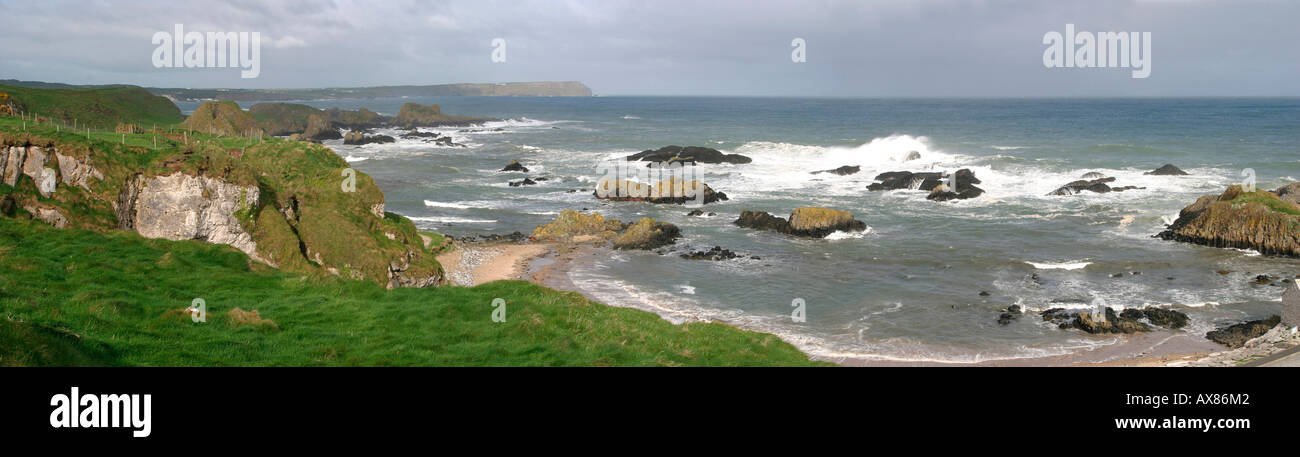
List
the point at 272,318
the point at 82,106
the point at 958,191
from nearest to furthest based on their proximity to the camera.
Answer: the point at 272,318 < the point at 82,106 < the point at 958,191

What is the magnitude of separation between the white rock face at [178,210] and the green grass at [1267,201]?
132ft

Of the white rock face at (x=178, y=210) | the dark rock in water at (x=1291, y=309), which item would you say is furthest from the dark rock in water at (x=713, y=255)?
the dark rock in water at (x=1291, y=309)

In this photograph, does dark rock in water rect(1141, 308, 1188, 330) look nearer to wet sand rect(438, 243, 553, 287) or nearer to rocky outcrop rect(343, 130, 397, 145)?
wet sand rect(438, 243, 553, 287)

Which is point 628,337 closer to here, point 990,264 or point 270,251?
point 270,251

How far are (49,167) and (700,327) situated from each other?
642 inches

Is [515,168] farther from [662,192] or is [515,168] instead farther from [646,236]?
[646,236]

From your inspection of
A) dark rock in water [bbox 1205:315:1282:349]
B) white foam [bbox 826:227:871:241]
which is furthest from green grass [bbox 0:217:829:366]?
white foam [bbox 826:227:871:241]

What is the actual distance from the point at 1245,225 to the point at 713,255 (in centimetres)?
2361

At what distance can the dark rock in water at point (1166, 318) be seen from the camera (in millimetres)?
22656

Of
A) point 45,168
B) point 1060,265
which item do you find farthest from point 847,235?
point 45,168

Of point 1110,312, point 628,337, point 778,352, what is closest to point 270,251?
point 628,337

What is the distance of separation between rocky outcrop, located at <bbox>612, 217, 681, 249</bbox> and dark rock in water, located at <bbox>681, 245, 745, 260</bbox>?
242cm

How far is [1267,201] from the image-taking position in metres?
33.8

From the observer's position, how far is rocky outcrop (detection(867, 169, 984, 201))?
4797 centimetres
